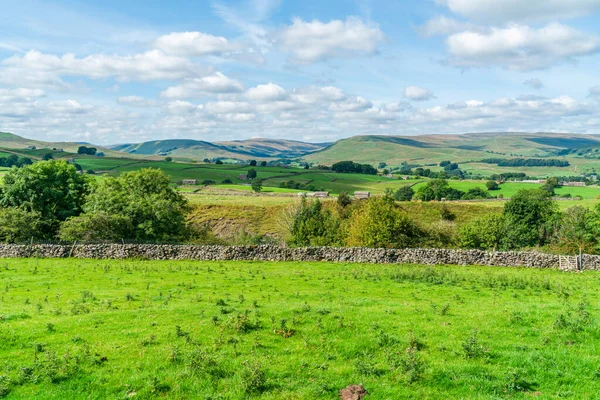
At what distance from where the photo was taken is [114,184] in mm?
53469

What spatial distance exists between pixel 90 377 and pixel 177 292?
11235 mm

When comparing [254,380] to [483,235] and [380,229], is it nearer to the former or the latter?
[380,229]

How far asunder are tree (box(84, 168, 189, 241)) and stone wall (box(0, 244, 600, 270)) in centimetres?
804

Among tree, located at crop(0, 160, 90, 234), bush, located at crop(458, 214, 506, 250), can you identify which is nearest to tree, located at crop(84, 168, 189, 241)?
tree, located at crop(0, 160, 90, 234)

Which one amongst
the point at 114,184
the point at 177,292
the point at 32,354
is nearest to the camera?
the point at 32,354

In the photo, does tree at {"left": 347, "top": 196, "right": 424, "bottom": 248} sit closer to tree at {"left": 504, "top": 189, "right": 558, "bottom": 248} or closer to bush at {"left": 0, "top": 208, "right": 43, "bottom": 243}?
tree at {"left": 504, "top": 189, "right": 558, "bottom": 248}

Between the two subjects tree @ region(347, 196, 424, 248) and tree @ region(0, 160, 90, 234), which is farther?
tree @ region(0, 160, 90, 234)

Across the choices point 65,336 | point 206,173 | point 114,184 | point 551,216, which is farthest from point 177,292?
point 206,173

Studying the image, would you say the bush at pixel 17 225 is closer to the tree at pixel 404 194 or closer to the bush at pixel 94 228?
the bush at pixel 94 228

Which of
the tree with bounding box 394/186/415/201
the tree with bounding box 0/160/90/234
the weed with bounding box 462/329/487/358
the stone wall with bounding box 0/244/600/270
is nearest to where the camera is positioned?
the weed with bounding box 462/329/487/358

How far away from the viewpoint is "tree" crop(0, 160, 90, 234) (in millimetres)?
52344

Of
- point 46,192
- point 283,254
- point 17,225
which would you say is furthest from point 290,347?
point 46,192

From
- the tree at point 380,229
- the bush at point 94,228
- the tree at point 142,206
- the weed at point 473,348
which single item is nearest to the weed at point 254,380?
the weed at point 473,348

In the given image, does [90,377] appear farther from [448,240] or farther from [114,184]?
[448,240]
